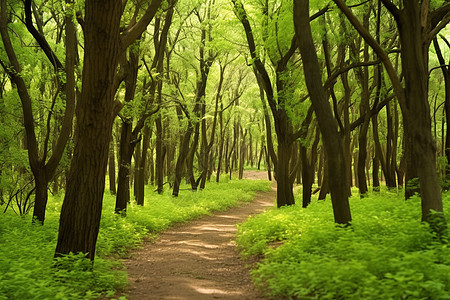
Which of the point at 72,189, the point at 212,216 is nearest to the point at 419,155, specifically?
the point at 72,189

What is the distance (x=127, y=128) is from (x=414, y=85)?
9407 millimetres

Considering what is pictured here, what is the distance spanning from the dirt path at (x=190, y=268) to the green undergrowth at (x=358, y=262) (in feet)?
1.78

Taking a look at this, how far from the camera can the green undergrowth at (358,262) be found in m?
4.44

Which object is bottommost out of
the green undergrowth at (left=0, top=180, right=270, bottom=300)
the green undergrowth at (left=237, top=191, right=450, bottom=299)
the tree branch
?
the green undergrowth at (left=0, top=180, right=270, bottom=300)

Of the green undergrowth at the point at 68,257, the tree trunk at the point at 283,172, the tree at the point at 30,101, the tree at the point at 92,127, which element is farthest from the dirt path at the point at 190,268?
the tree at the point at 30,101

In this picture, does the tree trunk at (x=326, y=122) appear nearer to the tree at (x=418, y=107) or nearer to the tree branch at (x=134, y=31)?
the tree at (x=418, y=107)

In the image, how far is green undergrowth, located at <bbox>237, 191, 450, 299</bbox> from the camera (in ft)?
14.6

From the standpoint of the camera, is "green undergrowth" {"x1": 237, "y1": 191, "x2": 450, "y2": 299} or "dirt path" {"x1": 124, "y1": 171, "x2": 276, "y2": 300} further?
"dirt path" {"x1": 124, "y1": 171, "x2": 276, "y2": 300}

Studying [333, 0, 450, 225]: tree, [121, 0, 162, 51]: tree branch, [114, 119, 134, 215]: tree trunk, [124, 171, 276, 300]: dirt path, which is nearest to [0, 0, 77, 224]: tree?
[121, 0, 162, 51]: tree branch

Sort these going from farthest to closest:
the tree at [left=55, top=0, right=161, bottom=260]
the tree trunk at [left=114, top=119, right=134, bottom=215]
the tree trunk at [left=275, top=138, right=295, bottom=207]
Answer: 1. the tree trunk at [left=275, top=138, right=295, bottom=207]
2. the tree trunk at [left=114, top=119, right=134, bottom=215]
3. the tree at [left=55, top=0, right=161, bottom=260]

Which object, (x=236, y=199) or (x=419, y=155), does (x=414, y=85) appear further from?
(x=236, y=199)

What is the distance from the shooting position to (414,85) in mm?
6637

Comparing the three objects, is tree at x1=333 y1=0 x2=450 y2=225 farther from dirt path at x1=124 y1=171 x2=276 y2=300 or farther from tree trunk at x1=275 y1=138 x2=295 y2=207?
tree trunk at x1=275 y1=138 x2=295 y2=207

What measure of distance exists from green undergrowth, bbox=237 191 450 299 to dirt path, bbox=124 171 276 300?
1.78ft
